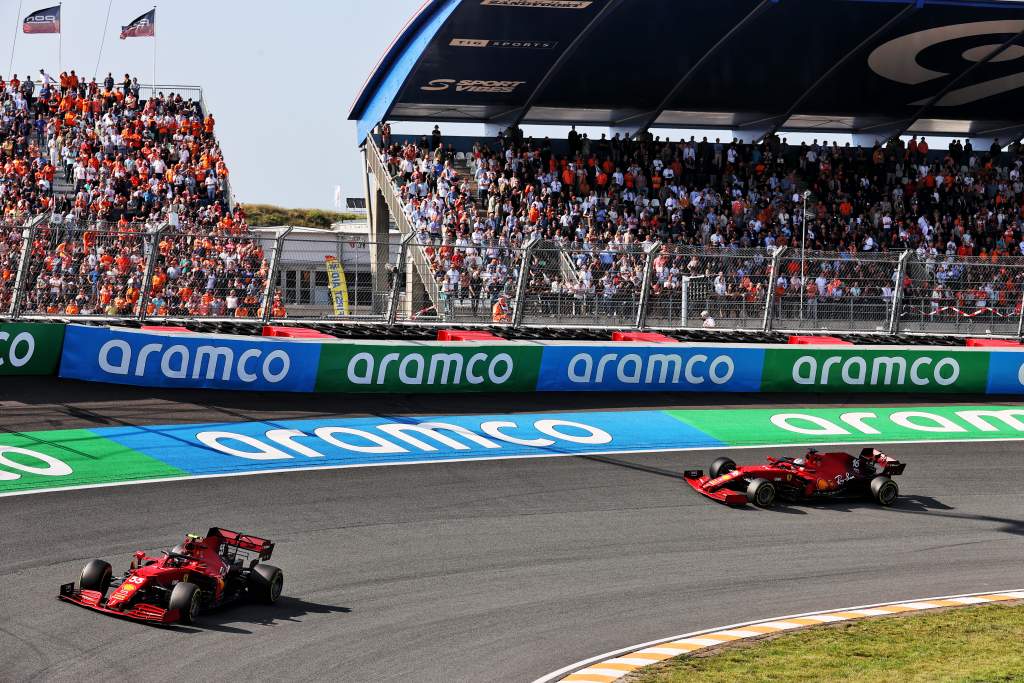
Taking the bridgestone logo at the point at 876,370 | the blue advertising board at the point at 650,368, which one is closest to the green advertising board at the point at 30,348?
the blue advertising board at the point at 650,368

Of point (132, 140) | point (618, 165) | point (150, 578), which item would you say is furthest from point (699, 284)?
point (132, 140)

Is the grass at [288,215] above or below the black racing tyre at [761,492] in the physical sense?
above

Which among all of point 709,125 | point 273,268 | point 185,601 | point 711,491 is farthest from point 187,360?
point 709,125

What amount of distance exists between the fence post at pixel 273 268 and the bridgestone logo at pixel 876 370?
8.38 meters

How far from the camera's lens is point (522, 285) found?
1931 centimetres

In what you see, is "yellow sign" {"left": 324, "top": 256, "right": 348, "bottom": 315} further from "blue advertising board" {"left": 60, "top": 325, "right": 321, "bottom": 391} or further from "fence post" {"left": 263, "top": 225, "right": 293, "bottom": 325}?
"blue advertising board" {"left": 60, "top": 325, "right": 321, "bottom": 391}

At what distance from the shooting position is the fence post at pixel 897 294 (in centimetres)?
2045

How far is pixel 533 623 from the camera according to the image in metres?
10.1

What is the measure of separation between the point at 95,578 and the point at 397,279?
9.24m

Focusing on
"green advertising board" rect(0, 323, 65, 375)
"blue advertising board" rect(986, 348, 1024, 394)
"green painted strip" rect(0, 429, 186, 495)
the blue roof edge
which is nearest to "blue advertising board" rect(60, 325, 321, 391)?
"green advertising board" rect(0, 323, 65, 375)

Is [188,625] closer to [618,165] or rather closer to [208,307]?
[208,307]

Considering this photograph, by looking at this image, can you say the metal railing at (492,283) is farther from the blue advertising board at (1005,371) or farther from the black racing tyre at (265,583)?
the black racing tyre at (265,583)

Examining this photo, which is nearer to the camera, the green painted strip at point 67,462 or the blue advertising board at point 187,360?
the green painted strip at point 67,462

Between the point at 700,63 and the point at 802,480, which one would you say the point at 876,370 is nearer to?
the point at 802,480
